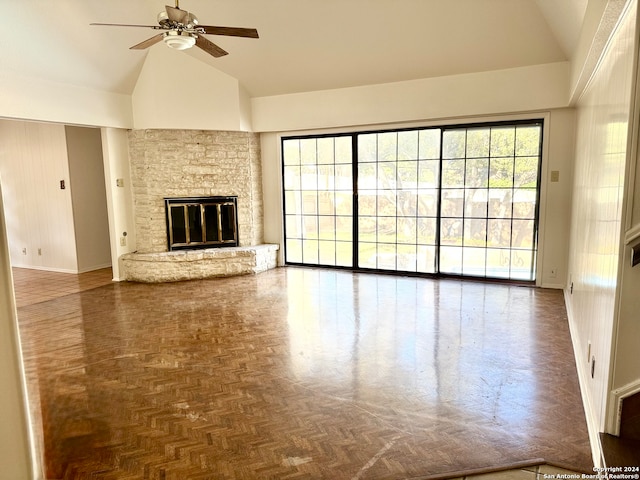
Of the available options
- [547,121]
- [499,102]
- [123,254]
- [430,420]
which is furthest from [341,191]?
[430,420]

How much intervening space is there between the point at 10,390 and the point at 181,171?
610 cm

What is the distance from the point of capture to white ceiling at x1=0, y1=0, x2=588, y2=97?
5.02 metres

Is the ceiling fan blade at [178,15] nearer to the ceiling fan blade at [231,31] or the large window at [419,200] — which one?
the ceiling fan blade at [231,31]

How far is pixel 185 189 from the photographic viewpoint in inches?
284

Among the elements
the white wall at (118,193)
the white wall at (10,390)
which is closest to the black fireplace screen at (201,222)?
the white wall at (118,193)

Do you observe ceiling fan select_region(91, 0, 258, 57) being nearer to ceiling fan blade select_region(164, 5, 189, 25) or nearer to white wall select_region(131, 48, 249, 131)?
ceiling fan blade select_region(164, 5, 189, 25)

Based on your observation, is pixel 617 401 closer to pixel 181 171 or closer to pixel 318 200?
pixel 318 200

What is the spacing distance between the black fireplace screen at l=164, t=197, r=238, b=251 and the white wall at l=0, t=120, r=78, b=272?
2.06 m

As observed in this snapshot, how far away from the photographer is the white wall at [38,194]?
7.65 metres

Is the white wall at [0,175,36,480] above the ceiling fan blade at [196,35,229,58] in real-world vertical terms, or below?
below

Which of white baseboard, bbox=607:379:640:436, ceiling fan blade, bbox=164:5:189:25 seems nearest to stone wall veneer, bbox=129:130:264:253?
ceiling fan blade, bbox=164:5:189:25

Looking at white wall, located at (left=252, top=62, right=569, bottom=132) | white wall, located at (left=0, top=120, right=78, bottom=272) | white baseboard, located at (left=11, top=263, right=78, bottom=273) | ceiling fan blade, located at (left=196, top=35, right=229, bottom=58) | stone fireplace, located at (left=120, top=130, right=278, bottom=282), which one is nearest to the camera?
ceiling fan blade, located at (left=196, top=35, right=229, bottom=58)

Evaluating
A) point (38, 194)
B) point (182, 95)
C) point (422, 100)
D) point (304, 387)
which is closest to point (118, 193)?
point (182, 95)

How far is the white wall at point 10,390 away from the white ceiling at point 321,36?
4.98m
